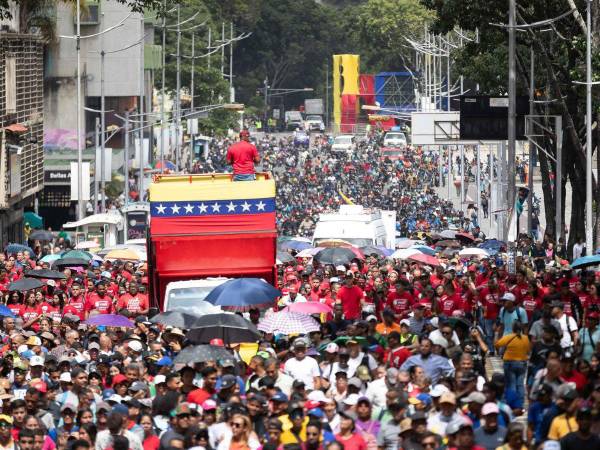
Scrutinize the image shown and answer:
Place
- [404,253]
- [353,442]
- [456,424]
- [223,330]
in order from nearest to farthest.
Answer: [353,442] < [456,424] < [223,330] < [404,253]

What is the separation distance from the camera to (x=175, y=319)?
24.2 m

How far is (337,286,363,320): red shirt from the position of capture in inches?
1029

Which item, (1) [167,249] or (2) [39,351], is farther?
(1) [167,249]

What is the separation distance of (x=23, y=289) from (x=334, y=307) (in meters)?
7.03

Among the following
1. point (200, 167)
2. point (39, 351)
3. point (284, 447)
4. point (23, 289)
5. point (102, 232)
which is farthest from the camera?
point (200, 167)

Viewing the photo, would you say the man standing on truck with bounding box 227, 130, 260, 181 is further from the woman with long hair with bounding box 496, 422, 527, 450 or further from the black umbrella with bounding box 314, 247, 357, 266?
the woman with long hair with bounding box 496, 422, 527, 450

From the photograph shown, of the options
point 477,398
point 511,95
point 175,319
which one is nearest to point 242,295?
point 175,319

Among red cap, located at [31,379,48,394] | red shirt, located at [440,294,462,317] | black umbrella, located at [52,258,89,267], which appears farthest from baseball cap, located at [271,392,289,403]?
black umbrella, located at [52,258,89,267]

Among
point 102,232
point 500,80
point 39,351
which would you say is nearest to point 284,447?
point 39,351

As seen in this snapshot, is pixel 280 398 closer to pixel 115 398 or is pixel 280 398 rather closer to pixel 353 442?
pixel 353 442

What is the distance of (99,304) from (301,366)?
30.1 feet

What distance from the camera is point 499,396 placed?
1727 centimetres

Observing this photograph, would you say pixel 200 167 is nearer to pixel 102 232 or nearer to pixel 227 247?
pixel 102 232

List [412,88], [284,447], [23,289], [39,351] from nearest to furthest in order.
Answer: [284,447]
[39,351]
[23,289]
[412,88]
